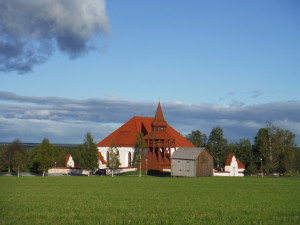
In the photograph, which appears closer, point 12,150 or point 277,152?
point 277,152

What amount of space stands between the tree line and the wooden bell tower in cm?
1725

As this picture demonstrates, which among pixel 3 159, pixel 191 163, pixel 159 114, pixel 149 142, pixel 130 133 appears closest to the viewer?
pixel 191 163

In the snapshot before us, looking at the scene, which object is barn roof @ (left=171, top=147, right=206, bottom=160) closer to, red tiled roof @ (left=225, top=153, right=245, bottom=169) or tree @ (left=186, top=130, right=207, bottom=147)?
red tiled roof @ (left=225, top=153, right=245, bottom=169)

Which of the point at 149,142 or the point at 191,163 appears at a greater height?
the point at 149,142

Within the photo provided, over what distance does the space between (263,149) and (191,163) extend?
2828 cm

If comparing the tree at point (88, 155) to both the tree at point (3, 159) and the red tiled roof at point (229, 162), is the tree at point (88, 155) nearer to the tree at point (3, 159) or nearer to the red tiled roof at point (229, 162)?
the tree at point (3, 159)

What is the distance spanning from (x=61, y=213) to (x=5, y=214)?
6.87 ft

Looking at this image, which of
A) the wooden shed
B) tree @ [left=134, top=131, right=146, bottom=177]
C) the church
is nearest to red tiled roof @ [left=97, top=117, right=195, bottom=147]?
the church

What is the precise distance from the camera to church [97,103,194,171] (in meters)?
92.7

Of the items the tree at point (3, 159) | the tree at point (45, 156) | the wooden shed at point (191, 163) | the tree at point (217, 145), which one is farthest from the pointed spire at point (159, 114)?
the tree at point (3, 159)

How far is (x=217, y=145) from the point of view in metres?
121

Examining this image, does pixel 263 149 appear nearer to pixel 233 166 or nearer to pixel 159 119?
pixel 233 166

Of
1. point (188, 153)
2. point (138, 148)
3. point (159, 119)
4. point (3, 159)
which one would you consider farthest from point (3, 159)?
point (188, 153)

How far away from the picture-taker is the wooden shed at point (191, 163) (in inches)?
3184
